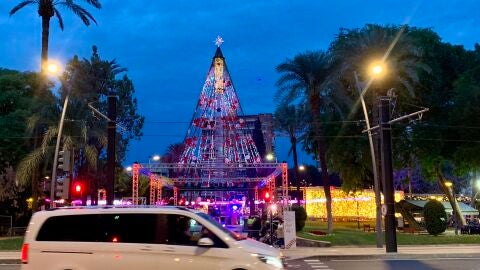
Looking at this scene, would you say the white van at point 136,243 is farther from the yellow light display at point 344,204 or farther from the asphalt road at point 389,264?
the yellow light display at point 344,204

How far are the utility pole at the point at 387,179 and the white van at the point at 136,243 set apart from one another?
14.5 meters

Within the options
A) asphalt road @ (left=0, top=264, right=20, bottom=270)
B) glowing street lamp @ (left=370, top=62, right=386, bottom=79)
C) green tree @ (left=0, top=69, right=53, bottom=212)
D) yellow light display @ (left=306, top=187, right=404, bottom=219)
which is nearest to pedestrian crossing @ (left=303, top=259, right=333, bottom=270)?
glowing street lamp @ (left=370, top=62, right=386, bottom=79)

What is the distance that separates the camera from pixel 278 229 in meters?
26.2

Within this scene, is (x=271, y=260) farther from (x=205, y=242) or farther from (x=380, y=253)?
(x=380, y=253)

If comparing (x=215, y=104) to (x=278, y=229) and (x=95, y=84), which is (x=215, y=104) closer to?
(x=95, y=84)

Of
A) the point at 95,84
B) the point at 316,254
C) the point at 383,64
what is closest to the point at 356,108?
the point at 383,64

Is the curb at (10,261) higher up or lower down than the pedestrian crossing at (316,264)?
higher up

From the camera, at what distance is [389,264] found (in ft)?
65.8

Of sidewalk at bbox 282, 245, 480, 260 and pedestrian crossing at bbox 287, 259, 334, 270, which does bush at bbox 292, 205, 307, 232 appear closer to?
sidewalk at bbox 282, 245, 480, 260

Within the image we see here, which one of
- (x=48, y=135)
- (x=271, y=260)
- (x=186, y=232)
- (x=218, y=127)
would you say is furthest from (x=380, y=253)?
(x=218, y=127)

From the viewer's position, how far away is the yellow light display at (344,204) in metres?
63.2

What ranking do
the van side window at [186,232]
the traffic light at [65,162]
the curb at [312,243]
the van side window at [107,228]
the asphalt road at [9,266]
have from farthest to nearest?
the curb at [312,243]
the traffic light at [65,162]
the asphalt road at [9,266]
the van side window at [107,228]
the van side window at [186,232]

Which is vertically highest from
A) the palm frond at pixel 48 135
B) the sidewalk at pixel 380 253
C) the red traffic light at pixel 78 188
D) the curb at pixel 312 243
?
the palm frond at pixel 48 135

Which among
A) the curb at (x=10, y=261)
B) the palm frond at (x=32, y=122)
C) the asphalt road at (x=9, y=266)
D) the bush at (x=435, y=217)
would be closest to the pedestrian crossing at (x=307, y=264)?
the asphalt road at (x=9, y=266)
